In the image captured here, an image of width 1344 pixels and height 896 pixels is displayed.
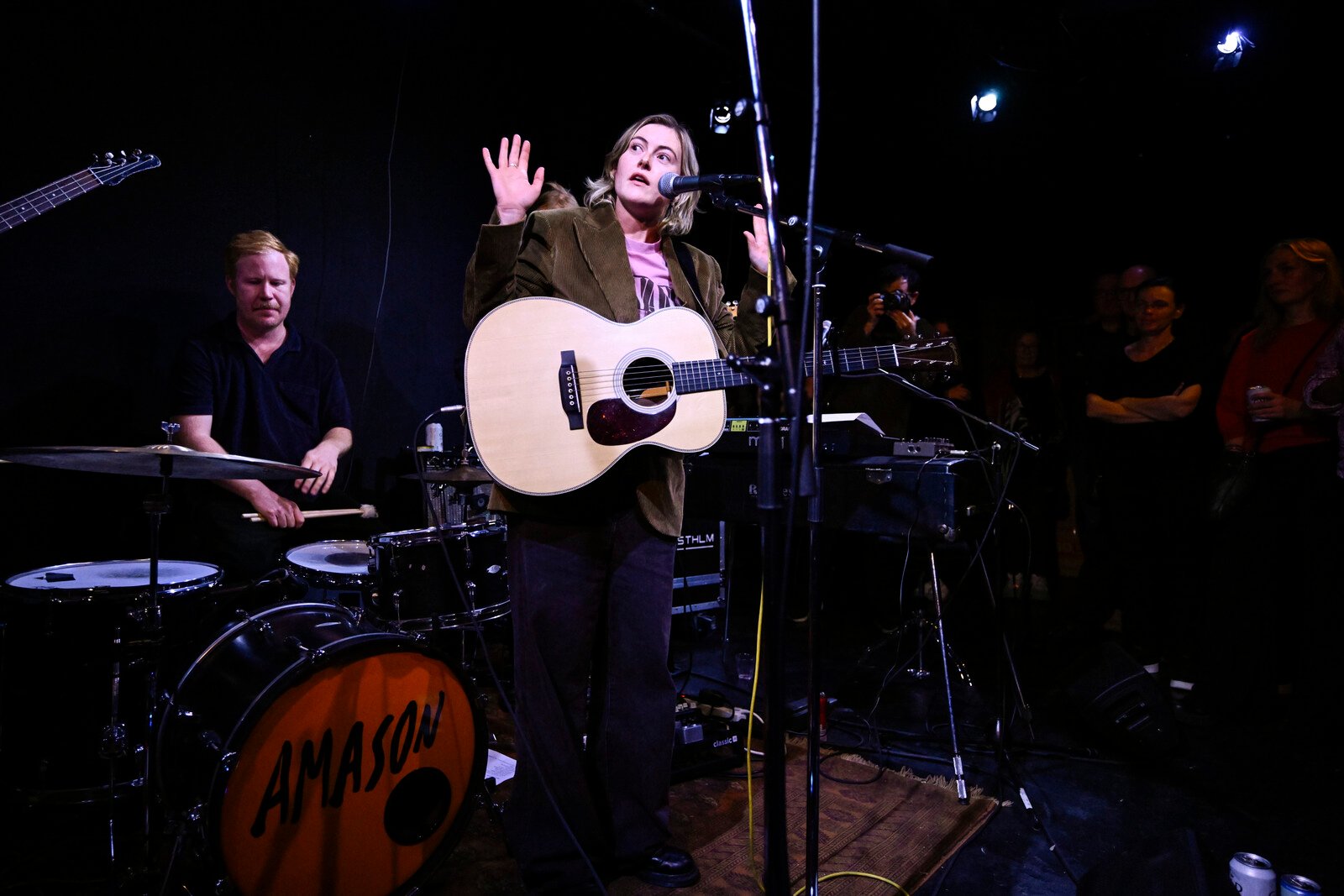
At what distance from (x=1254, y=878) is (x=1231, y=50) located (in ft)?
18.9

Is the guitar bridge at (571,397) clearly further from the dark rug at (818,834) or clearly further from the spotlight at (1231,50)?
the spotlight at (1231,50)

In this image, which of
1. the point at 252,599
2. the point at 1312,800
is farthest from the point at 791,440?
the point at 1312,800

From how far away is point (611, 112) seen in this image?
6.04m

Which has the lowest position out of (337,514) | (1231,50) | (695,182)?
(337,514)

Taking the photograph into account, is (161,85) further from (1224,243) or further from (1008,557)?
(1224,243)

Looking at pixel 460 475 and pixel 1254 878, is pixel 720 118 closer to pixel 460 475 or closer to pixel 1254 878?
pixel 460 475

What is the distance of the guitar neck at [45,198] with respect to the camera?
2.89 m

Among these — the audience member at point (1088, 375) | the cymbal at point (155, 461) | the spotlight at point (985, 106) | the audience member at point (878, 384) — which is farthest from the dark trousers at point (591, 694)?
the spotlight at point (985, 106)

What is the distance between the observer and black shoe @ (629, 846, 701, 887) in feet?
7.19

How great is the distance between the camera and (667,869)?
2.20m

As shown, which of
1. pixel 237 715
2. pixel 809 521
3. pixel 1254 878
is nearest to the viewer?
pixel 809 521

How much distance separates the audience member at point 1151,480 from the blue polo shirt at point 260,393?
4.45 meters

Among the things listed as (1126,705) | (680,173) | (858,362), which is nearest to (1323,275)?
(1126,705)

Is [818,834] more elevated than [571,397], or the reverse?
[571,397]
